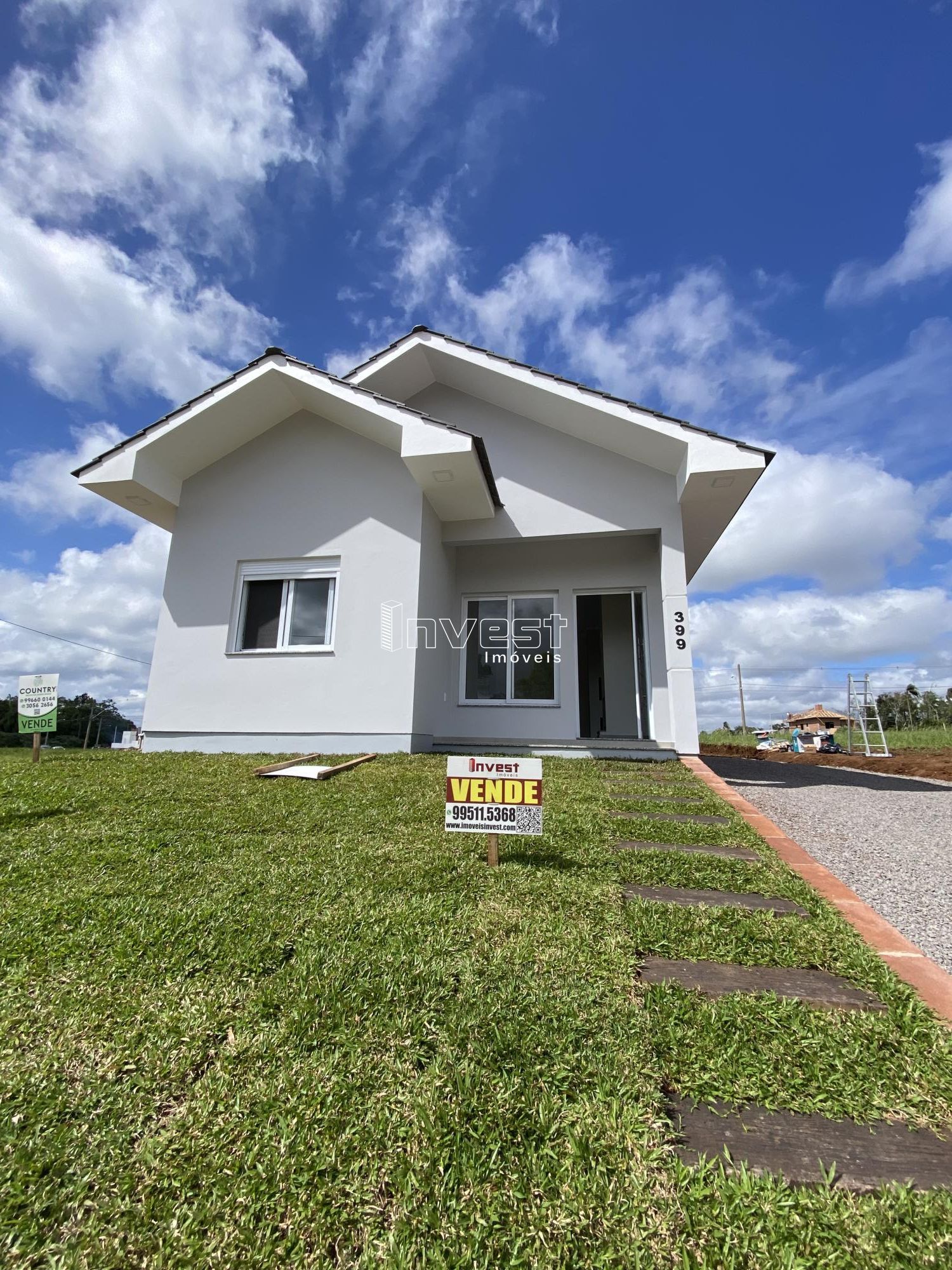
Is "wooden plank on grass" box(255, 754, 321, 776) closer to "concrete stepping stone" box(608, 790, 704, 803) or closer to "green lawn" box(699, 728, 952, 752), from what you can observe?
"concrete stepping stone" box(608, 790, 704, 803)

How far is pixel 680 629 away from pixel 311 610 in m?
5.42

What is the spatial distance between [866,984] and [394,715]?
232 inches

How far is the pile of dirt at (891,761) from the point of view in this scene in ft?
37.8

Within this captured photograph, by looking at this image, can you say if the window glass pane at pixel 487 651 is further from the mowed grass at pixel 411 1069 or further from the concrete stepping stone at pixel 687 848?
the mowed grass at pixel 411 1069

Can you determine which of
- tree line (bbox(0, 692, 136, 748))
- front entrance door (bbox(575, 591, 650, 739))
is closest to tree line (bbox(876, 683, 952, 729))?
front entrance door (bbox(575, 591, 650, 739))

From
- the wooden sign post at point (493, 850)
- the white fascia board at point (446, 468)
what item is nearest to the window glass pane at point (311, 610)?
the white fascia board at point (446, 468)

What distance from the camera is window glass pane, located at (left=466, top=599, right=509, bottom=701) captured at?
939 cm

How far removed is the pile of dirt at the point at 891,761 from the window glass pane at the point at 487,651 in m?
9.17

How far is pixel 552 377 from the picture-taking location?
796 centimetres

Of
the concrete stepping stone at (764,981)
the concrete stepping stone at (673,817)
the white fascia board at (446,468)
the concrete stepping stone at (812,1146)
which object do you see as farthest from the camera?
the white fascia board at (446,468)

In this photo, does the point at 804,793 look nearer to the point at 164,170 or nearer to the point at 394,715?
the point at 394,715

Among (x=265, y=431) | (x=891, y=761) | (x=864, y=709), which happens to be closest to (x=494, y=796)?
(x=265, y=431)

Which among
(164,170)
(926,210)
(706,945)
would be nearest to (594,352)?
(926,210)

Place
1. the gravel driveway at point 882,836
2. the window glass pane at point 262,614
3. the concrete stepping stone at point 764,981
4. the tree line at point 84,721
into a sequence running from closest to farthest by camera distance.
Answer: the concrete stepping stone at point 764,981
the gravel driveway at point 882,836
the window glass pane at point 262,614
the tree line at point 84,721
